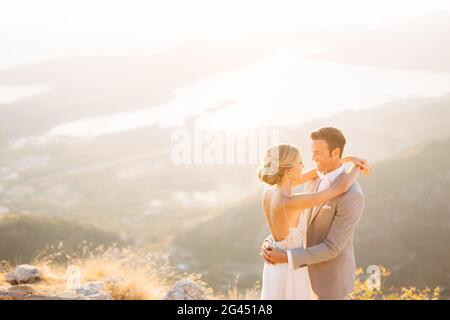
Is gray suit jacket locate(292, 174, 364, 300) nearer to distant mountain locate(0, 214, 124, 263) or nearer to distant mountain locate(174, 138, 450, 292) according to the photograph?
distant mountain locate(0, 214, 124, 263)

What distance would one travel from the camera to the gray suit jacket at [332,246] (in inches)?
196

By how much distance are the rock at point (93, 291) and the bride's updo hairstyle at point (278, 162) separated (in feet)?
16.1

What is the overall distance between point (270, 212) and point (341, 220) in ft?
2.34

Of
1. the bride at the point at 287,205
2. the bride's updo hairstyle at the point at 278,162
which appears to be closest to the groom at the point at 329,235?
the bride at the point at 287,205

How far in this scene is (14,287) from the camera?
351 inches

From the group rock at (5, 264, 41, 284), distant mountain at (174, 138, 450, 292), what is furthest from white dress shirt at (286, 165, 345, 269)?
distant mountain at (174, 138, 450, 292)

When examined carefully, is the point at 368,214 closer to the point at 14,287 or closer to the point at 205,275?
the point at 205,275

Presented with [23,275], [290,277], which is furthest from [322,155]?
[23,275]

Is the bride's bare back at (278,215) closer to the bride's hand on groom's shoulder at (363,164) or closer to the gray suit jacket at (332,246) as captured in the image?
the gray suit jacket at (332,246)

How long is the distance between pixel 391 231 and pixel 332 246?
9757 centimetres

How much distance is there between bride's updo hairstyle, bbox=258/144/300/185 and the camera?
4.97m

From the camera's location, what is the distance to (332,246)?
4980mm

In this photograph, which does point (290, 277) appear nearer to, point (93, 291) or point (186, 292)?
point (186, 292)

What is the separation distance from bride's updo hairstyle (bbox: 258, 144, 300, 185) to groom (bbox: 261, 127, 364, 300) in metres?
0.43
